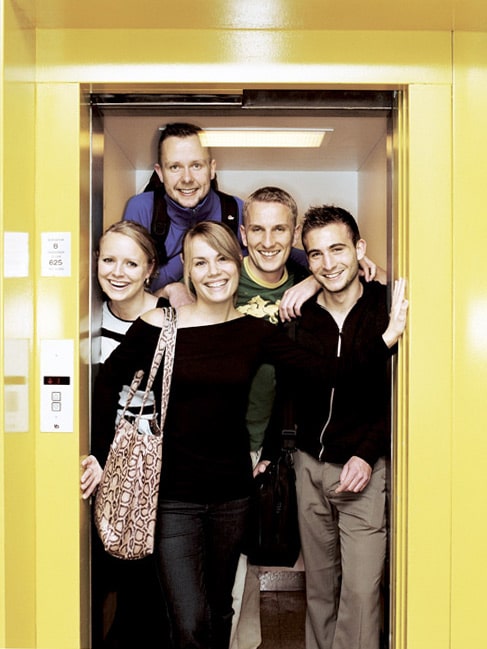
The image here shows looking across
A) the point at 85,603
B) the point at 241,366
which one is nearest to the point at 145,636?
the point at 85,603

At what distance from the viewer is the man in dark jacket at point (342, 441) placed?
2.34m

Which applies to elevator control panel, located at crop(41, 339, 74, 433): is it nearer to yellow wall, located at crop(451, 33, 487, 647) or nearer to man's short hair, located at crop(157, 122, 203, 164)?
man's short hair, located at crop(157, 122, 203, 164)

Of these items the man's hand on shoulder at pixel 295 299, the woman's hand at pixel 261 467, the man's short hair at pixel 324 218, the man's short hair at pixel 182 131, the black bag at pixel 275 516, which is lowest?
the black bag at pixel 275 516

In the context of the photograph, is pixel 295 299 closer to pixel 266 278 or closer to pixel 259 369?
pixel 266 278

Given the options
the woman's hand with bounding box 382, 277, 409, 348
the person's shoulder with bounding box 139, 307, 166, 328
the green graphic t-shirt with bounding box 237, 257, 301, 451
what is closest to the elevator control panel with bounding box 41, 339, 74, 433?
the person's shoulder with bounding box 139, 307, 166, 328

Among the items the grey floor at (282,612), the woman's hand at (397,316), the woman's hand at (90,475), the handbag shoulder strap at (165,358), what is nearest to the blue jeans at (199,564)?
the grey floor at (282,612)

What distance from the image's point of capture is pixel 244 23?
2234mm

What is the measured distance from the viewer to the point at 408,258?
2.32 m

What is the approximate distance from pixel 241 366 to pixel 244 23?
3.57ft

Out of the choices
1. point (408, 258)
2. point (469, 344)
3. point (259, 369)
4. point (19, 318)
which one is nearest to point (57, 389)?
point (19, 318)

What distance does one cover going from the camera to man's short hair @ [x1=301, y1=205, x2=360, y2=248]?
91.7 inches

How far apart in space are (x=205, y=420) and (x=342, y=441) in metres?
0.46

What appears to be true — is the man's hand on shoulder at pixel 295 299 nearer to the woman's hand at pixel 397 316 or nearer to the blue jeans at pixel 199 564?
the woman's hand at pixel 397 316

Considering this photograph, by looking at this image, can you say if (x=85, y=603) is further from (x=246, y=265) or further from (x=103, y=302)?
(x=246, y=265)
